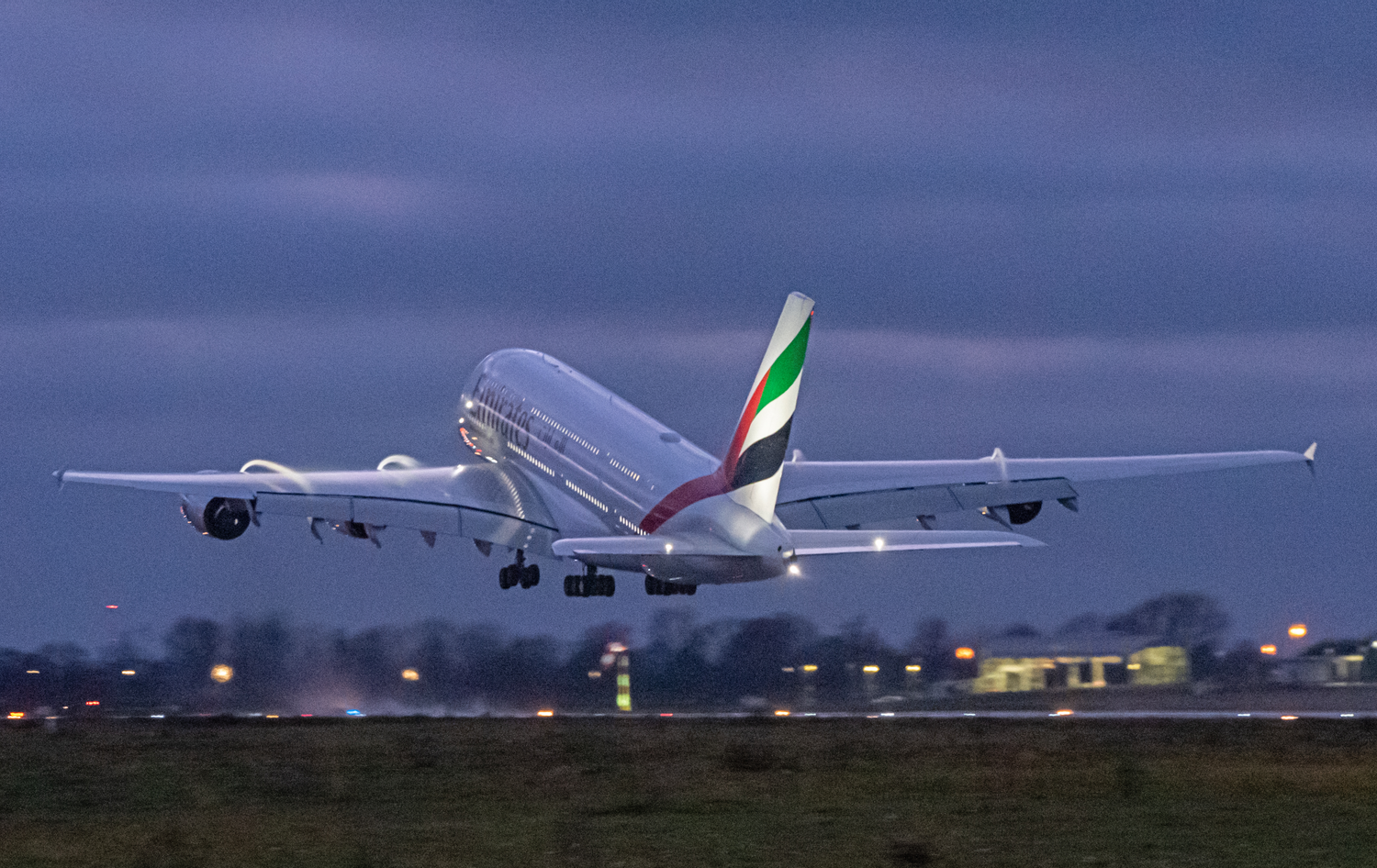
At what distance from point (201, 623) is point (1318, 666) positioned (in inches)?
1713

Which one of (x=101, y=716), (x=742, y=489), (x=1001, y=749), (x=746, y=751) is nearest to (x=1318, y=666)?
(x=742, y=489)

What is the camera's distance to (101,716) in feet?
211

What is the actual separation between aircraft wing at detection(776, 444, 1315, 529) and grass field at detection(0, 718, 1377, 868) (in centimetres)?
2142

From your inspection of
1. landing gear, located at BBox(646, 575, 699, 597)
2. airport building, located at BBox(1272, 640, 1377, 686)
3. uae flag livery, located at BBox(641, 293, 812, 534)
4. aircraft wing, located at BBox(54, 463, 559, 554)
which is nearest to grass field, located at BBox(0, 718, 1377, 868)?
uae flag livery, located at BBox(641, 293, 812, 534)

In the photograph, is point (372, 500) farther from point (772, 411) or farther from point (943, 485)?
point (772, 411)

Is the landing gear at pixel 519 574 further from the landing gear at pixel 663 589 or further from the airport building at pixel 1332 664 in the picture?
the airport building at pixel 1332 664

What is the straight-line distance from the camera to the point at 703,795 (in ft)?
122

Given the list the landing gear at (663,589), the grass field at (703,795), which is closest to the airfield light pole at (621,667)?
the landing gear at (663,589)

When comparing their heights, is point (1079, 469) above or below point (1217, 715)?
above

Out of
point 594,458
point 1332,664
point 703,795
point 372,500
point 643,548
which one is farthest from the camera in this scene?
point 372,500

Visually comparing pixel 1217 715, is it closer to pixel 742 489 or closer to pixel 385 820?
pixel 742 489

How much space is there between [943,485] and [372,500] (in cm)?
2290

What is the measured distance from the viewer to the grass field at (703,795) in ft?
99.4

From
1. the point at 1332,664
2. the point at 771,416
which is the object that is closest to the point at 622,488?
the point at 771,416
